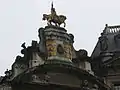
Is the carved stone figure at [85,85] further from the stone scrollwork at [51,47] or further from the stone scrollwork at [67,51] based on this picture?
the stone scrollwork at [51,47]

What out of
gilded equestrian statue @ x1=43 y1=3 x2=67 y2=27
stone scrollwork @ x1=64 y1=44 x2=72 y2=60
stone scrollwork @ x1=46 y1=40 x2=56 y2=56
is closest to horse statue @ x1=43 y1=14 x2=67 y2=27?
gilded equestrian statue @ x1=43 y1=3 x2=67 y2=27

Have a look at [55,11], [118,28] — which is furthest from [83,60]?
[118,28]

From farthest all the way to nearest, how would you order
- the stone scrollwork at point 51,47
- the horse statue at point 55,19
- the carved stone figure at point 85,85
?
the horse statue at point 55,19, the stone scrollwork at point 51,47, the carved stone figure at point 85,85

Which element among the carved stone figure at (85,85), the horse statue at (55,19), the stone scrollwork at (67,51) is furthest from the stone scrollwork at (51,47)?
the carved stone figure at (85,85)

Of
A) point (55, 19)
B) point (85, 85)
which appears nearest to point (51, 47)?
point (55, 19)

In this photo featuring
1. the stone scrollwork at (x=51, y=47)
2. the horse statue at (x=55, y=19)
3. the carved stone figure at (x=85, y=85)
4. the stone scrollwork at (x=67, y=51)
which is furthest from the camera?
the horse statue at (x=55, y=19)

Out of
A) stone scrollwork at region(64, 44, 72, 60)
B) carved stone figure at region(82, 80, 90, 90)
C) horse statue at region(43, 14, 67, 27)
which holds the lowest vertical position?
carved stone figure at region(82, 80, 90, 90)

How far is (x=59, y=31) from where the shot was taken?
106 ft

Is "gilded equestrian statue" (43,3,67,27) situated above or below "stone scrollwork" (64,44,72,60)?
above

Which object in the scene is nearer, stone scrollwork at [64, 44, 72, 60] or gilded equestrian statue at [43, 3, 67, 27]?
stone scrollwork at [64, 44, 72, 60]

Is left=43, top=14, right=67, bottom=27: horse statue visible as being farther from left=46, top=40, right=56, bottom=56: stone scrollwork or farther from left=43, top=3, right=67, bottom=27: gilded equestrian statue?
left=46, top=40, right=56, bottom=56: stone scrollwork

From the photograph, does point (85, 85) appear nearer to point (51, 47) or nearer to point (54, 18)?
point (51, 47)

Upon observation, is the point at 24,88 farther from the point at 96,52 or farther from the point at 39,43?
the point at 96,52

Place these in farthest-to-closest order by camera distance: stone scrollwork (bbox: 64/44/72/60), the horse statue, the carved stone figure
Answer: the horse statue, stone scrollwork (bbox: 64/44/72/60), the carved stone figure
